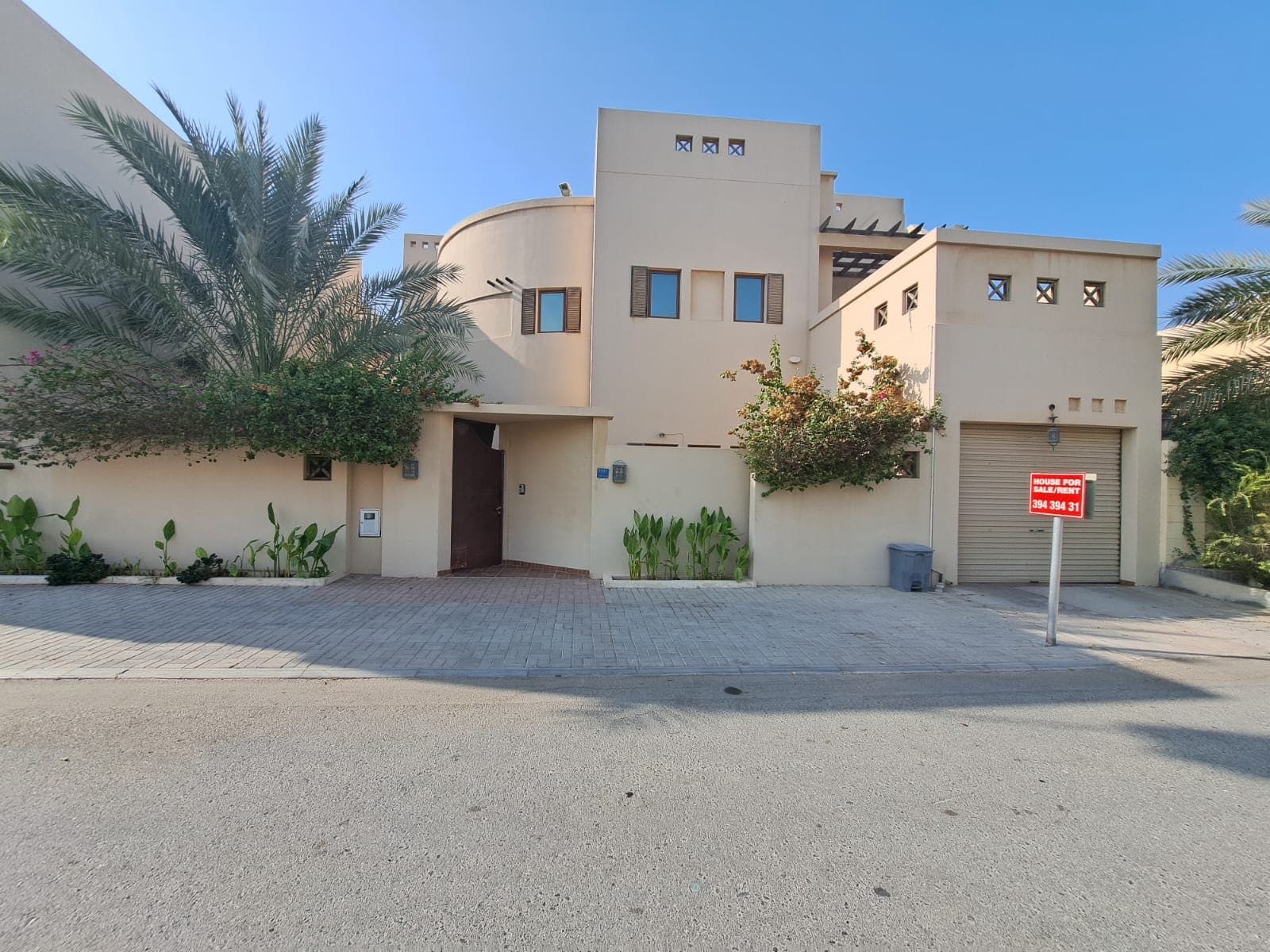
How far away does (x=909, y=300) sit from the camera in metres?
10.6

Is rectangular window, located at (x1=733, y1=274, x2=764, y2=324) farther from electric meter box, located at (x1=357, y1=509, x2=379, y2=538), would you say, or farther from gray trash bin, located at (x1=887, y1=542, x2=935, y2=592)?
electric meter box, located at (x1=357, y1=509, x2=379, y2=538)

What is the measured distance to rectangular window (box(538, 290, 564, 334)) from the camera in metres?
14.4

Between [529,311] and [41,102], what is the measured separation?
1001 cm

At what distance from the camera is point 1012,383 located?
9.86m

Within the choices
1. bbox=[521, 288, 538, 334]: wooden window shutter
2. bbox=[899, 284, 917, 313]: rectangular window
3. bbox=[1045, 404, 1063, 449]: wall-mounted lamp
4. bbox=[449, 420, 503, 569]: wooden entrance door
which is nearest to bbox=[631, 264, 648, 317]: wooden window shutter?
bbox=[521, 288, 538, 334]: wooden window shutter

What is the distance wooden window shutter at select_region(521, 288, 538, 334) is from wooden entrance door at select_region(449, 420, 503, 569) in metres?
3.17

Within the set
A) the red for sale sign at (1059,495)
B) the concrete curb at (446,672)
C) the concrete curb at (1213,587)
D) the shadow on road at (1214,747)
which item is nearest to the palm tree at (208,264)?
the concrete curb at (446,672)

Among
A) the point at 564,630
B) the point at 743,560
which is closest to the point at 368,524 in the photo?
the point at 564,630

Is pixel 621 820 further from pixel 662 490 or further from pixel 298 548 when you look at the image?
pixel 298 548

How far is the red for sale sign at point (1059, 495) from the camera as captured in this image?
6.30 meters

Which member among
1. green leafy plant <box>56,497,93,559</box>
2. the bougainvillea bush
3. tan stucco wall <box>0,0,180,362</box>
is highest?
tan stucco wall <box>0,0,180,362</box>

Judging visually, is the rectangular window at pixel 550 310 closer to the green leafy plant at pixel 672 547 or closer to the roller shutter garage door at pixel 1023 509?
the green leafy plant at pixel 672 547

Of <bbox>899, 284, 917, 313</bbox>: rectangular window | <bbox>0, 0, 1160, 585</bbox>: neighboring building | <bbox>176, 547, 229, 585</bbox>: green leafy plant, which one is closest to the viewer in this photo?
<bbox>176, 547, 229, 585</bbox>: green leafy plant

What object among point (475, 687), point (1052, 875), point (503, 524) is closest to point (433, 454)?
point (503, 524)
